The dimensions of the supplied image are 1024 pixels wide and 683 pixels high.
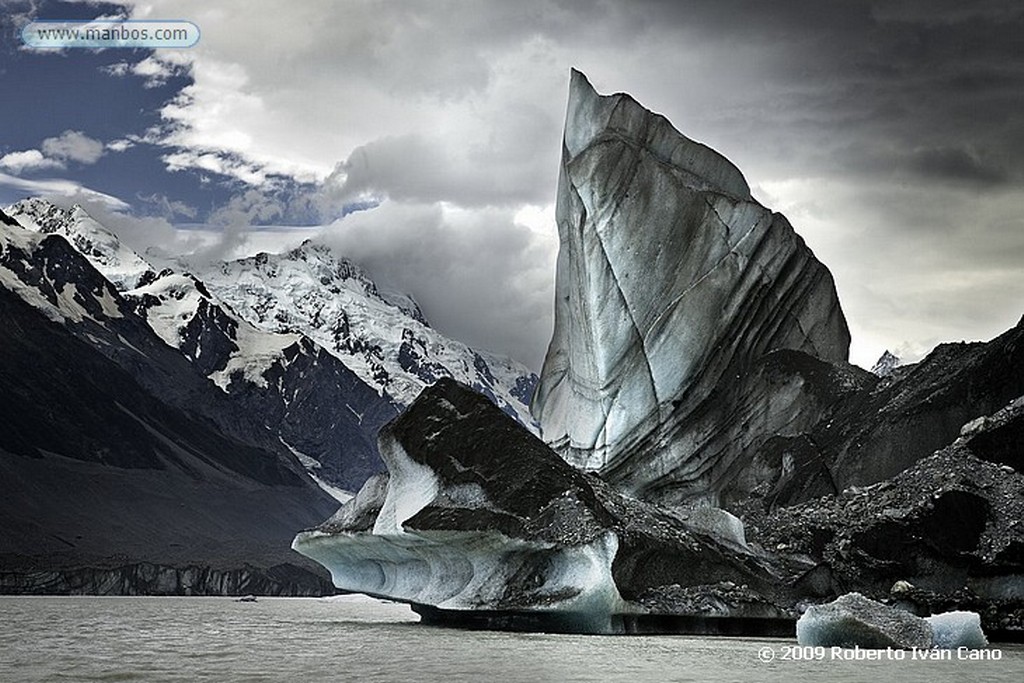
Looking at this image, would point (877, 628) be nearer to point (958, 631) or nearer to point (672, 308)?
point (958, 631)

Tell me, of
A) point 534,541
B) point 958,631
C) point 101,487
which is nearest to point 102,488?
point 101,487

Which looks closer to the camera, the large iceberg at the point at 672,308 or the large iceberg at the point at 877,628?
the large iceberg at the point at 877,628

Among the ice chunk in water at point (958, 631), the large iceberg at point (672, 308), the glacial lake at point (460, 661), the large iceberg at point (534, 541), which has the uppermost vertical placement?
the large iceberg at point (672, 308)

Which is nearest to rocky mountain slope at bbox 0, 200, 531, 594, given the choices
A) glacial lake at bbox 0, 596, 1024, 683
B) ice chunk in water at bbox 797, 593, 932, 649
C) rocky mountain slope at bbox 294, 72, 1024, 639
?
rocky mountain slope at bbox 294, 72, 1024, 639

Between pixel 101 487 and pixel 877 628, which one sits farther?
pixel 101 487

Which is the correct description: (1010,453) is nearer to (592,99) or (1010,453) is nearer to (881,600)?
(881,600)

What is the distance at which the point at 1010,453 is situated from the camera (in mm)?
24734

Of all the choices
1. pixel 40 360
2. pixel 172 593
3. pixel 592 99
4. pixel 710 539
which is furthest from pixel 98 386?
pixel 710 539

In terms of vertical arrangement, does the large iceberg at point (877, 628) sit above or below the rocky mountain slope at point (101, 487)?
below

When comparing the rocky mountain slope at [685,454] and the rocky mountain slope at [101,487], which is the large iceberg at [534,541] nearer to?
the rocky mountain slope at [685,454]

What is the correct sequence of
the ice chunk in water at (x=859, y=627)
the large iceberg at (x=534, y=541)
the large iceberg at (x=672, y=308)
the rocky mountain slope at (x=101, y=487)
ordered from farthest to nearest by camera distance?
the rocky mountain slope at (x=101, y=487)
the large iceberg at (x=672, y=308)
the large iceberg at (x=534, y=541)
the ice chunk in water at (x=859, y=627)

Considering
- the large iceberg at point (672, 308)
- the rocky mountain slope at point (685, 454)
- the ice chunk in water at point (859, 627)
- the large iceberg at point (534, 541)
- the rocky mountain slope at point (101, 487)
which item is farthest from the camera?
the rocky mountain slope at point (101, 487)

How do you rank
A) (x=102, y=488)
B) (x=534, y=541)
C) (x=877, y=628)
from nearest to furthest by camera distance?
(x=877, y=628), (x=534, y=541), (x=102, y=488)

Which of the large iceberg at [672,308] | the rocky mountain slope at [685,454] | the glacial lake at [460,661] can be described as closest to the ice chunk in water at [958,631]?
the glacial lake at [460,661]
